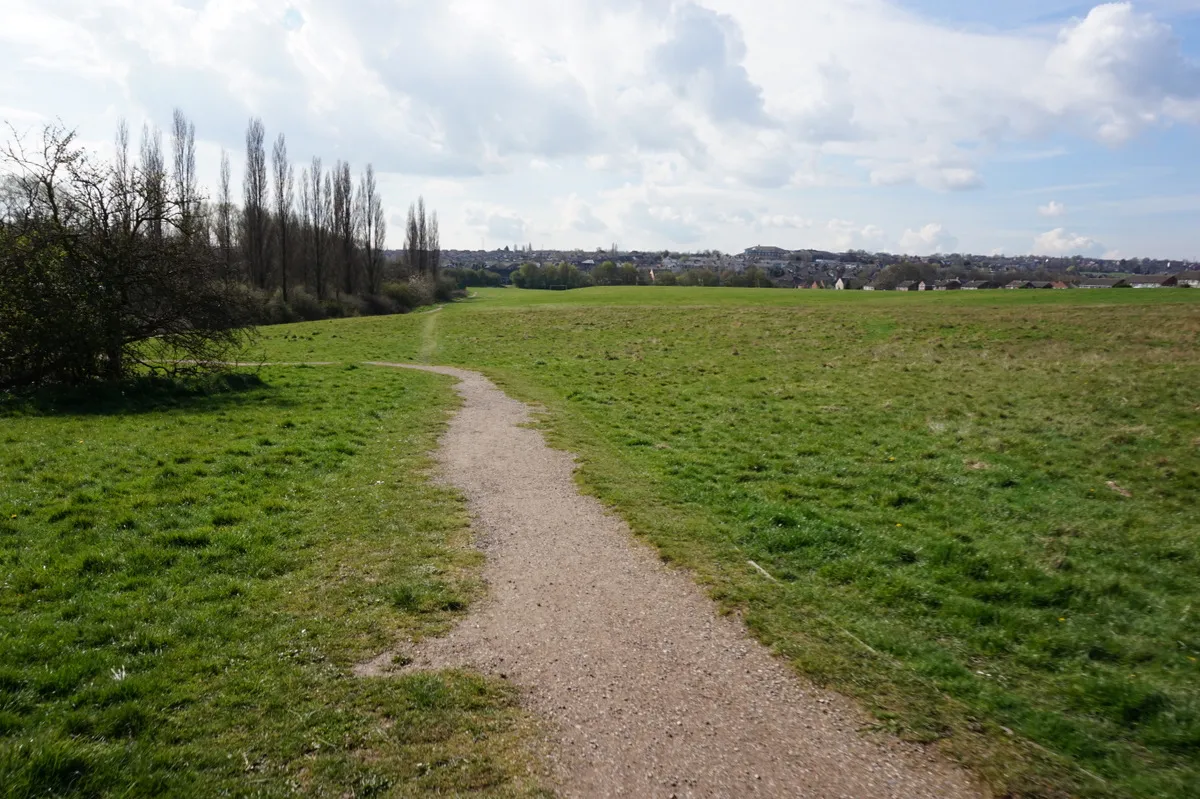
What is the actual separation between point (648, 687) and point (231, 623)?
3546 mm

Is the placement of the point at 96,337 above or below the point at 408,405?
above

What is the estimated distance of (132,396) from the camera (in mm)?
16359

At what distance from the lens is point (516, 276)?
130 metres

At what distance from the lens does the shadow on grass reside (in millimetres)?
14930

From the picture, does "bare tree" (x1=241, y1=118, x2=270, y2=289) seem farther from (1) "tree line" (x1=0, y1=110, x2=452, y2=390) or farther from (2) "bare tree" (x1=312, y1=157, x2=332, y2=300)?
(1) "tree line" (x1=0, y1=110, x2=452, y2=390)

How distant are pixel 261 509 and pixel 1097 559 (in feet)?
32.2

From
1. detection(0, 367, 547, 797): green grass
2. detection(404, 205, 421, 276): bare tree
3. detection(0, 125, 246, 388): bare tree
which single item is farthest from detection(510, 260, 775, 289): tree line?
detection(0, 367, 547, 797): green grass

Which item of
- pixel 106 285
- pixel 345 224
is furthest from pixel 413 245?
pixel 106 285

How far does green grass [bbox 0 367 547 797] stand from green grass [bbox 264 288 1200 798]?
9.23ft

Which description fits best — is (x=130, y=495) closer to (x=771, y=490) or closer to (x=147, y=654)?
(x=147, y=654)

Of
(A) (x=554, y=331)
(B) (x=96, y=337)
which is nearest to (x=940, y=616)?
(B) (x=96, y=337)

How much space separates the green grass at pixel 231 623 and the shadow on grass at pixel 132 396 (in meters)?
3.12

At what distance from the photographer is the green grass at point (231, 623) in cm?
411

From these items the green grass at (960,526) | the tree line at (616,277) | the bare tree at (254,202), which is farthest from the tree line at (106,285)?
the tree line at (616,277)
